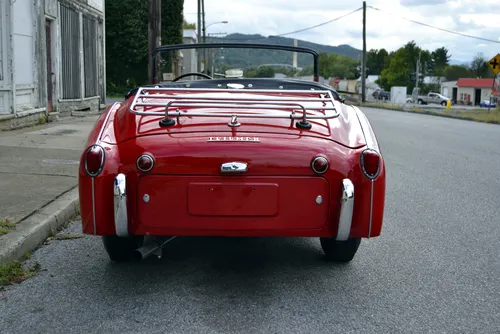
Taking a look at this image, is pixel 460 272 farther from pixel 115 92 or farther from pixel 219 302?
pixel 115 92

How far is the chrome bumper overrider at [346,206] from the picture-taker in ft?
12.0

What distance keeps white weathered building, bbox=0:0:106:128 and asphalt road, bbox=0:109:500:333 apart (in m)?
7.92

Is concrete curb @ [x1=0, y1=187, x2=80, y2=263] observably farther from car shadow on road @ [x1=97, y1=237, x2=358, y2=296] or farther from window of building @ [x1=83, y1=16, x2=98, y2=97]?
window of building @ [x1=83, y1=16, x2=98, y2=97]

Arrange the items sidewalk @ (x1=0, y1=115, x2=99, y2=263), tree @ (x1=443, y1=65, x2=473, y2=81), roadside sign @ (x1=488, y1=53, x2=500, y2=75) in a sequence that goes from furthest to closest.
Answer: tree @ (x1=443, y1=65, x2=473, y2=81), roadside sign @ (x1=488, y1=53, x2=500, y2=75), sidewalk @ (x1=0, y1=115, x2=99, y2=263)

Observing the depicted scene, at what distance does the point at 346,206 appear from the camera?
3.67 m

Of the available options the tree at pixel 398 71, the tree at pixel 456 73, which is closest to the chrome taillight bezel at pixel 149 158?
the tree at pixel 398 71

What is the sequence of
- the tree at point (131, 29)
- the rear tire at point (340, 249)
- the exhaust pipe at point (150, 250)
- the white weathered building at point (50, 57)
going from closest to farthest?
the exhaust pipe at point (150, 250), the rear tire at point (340, 249), the white weathered building at point (50, 57), the tree at point (131, 29)

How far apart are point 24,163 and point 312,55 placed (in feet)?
13.3

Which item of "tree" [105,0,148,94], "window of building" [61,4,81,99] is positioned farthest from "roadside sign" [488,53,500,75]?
"tree" [105,0,148,94]

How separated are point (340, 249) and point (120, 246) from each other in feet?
4.85

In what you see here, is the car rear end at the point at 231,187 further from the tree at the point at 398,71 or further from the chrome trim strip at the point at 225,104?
the tree at the point at 398,71

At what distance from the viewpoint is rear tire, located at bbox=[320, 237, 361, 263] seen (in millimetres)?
4266

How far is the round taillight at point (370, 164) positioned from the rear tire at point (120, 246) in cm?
162

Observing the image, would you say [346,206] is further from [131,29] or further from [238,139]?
[131,29]
